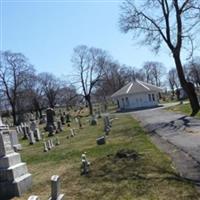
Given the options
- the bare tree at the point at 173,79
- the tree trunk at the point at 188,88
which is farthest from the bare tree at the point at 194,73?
the tree trunk at the point at 188,88

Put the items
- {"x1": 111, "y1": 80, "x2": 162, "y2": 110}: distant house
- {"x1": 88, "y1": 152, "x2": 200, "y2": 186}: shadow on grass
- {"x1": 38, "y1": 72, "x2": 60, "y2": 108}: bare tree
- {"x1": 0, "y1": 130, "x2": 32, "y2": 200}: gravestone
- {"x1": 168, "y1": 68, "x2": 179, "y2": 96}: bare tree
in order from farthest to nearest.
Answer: {"x1": 168, "y1": 68, "x2": 179, "y2": 96}: bare tree
{"x1": 38, "y1": 72, "x2": 60, "y2": 108}: bare tree
{"x1": 111, "y1": 80, "x2": 162, "y2": 110}: distant house
{"x1": 0, "y1": 130, "x2": 32, "y2": 200}: gravestone
{"x1": 88, "y1": 152, "x2": 200, "y2": 186}: shadow on grass

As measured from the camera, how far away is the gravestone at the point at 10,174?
31.3 ft

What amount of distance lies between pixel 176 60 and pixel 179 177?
23.9m

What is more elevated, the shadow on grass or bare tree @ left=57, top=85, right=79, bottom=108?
bare tree @ left=57, top=85, right=79, bottom=108

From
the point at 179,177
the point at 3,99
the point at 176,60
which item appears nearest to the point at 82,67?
the point at 3,99

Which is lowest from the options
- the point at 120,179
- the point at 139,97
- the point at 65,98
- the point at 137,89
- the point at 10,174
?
the point at 120,179

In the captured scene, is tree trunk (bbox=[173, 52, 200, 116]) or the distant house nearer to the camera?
tree trunk (bbox=[173, 52, 200, 116])

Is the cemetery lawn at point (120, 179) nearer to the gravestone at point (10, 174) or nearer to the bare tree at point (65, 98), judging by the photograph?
the gravestone at point (10, 174)

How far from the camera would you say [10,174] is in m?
9.76

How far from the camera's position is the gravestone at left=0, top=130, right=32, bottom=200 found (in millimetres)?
9555

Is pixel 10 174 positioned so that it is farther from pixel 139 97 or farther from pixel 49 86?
pixel 49 86

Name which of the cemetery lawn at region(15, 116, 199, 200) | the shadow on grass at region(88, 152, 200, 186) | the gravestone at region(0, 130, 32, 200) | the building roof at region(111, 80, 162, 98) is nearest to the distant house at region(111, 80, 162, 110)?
the building roof at region(111, 80, 162, 98)

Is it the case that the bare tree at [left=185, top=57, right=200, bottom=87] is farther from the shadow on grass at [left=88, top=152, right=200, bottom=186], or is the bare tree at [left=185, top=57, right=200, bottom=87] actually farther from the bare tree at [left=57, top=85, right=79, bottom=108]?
the shadow on grass at [left=88, top=152, right=200, bottom=186]

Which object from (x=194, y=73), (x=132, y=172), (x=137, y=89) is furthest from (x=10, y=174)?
(x=194, y=73)
